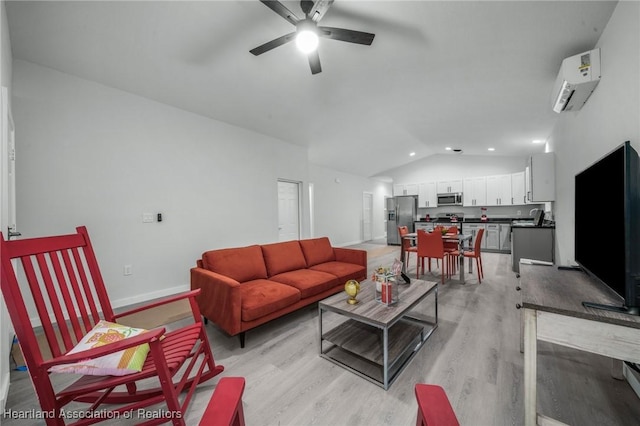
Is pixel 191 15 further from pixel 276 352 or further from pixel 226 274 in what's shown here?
pixel 276 352

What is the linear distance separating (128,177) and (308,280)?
8.63ft

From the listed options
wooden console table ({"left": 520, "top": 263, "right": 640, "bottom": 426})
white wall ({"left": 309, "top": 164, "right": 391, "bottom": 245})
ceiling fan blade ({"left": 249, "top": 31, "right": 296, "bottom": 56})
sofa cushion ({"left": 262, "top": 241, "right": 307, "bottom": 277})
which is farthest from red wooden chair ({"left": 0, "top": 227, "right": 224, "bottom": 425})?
white wall ({"left": 309, "top": 164, "right": 391, "bottom": 245})

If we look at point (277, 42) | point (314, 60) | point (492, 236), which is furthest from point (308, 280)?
point (492, 236)

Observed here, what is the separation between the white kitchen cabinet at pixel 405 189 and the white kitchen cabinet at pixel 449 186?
2.44 feet

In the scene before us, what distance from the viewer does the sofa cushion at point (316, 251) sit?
3437 millimetres

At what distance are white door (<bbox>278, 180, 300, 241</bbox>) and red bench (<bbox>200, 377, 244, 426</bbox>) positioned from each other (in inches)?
183

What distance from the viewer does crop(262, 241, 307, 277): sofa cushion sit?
9.85ft

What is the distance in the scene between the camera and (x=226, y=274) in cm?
254

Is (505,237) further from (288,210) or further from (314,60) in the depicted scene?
(314,60)

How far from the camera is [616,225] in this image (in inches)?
48.1

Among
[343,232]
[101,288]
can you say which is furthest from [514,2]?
[343,232]

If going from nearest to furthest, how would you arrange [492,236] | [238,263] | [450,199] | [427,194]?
[238,263]
[492,236]
[450,199]
[427,194]

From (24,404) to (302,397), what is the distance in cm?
174

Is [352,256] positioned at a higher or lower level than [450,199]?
lower
